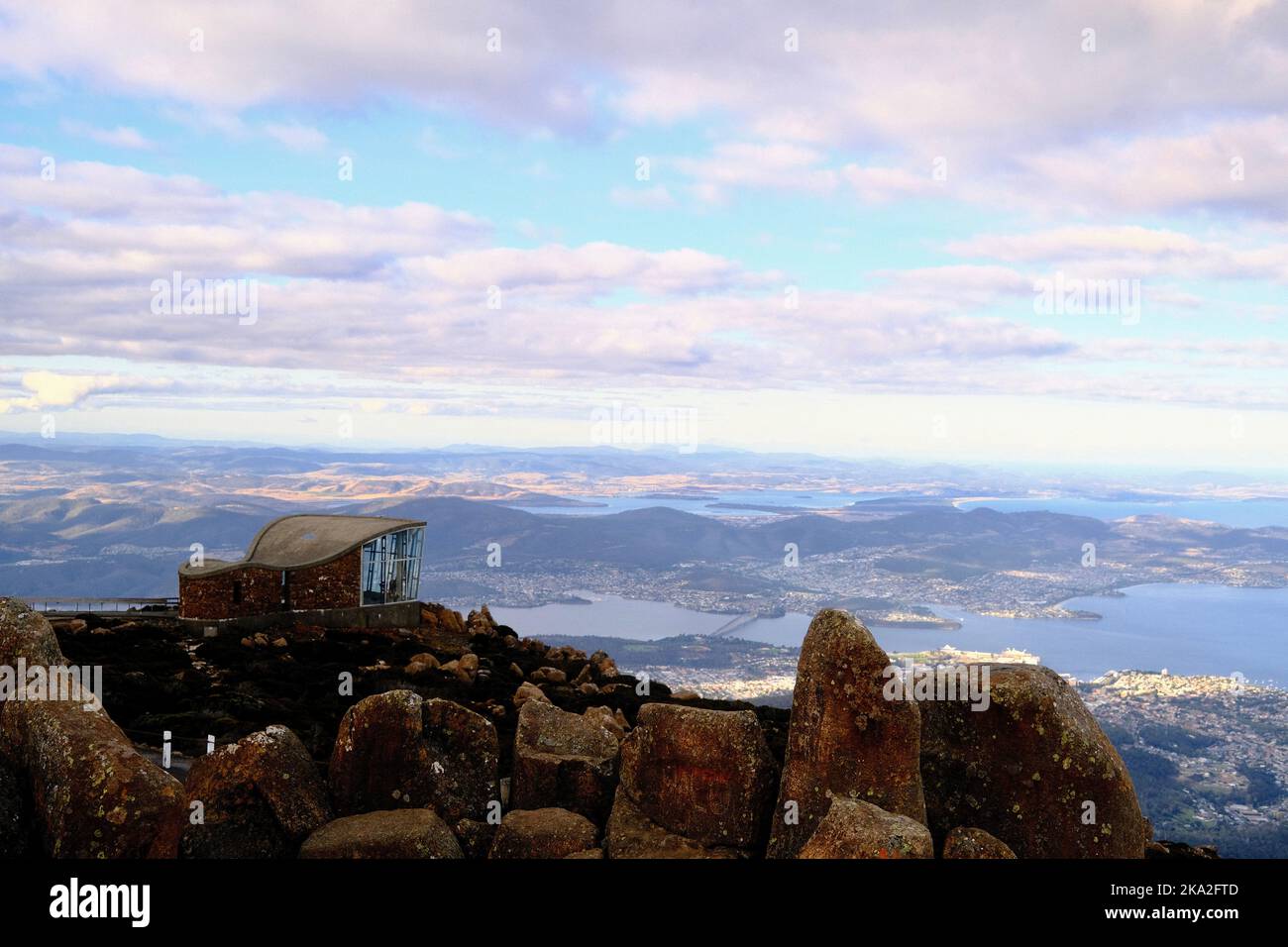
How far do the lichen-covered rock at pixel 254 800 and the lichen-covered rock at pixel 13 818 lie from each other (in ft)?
8.13

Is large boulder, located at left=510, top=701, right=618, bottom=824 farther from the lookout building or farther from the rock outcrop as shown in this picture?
the lookout building

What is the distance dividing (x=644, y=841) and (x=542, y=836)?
5.37ft

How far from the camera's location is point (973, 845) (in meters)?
13.9

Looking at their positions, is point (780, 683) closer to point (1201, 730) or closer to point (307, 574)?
point (1201, 730)

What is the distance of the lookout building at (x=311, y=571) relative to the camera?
4184 centimetres

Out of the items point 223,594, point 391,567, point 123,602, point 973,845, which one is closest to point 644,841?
point 973,845

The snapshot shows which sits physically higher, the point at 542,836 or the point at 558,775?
the point at 558,775

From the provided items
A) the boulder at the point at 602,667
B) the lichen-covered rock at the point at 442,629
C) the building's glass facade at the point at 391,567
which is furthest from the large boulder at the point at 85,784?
the building's glass facade at the point at 391,567

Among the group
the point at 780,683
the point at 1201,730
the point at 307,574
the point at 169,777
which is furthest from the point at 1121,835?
the point at 780,683
